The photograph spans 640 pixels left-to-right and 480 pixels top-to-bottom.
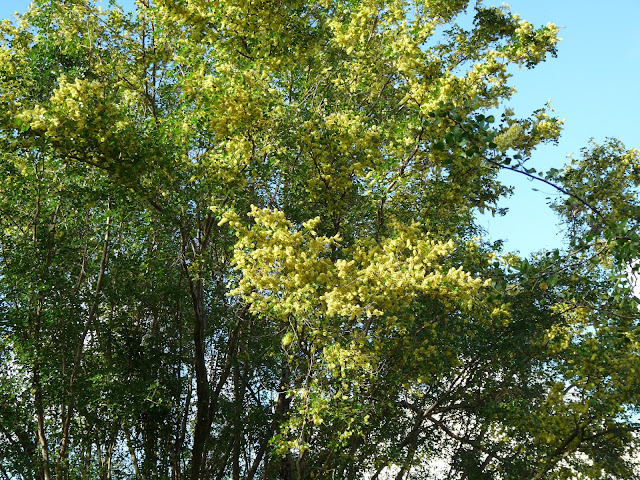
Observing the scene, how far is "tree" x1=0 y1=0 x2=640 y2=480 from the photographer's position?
690 centimetres

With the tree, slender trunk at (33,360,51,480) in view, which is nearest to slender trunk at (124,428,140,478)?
the tree

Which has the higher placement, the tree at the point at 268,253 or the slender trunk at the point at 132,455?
the tree at the point at 268,253

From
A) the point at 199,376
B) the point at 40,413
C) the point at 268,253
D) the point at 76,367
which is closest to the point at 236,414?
the point at 199,376

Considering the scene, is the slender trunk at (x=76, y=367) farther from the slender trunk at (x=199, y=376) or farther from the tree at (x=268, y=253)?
the slender trunk at (x=199, y=376)

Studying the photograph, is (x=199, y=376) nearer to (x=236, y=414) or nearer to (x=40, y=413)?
(x=236, y=414)

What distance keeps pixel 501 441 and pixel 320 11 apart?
6.95 metres

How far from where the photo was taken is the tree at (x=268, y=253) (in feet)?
22.6

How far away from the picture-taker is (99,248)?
934 cm

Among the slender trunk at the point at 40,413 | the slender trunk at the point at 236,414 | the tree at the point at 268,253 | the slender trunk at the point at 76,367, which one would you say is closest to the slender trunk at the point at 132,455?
the tree at the point at 268,253

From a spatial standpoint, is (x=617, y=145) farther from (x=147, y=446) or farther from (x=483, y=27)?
(x=147, y=446)

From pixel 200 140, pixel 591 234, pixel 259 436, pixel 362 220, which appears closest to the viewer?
pixel 591 234

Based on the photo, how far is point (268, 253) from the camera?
21.4 ft

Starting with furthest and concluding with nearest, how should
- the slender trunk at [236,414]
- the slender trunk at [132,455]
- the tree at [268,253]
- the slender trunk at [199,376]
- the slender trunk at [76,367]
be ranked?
the slender trunk at [236,414] → the slender trunk at [132,455] → the slender trunk at [76,367] → the slender trunk at [199,376] → the tree at [268,253]

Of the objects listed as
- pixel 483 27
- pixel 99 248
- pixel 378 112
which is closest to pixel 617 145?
pixel 483 27
